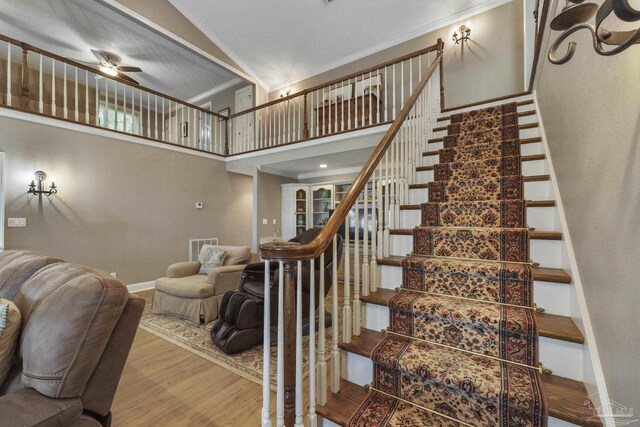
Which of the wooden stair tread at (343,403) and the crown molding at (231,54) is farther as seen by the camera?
the crown molding at (231,54)

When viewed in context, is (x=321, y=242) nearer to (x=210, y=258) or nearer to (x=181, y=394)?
(x=181, y=394)

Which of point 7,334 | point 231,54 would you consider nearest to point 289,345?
point 7,334

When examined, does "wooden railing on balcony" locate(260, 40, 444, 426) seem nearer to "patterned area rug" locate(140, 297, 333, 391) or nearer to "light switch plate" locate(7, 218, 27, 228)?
"patterned area rug" locate(140, 297, 333, 391)

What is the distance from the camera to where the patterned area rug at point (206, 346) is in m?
2.09

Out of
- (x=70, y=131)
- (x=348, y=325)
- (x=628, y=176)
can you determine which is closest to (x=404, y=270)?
(x=348, y=325)

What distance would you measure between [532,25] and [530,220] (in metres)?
3.27

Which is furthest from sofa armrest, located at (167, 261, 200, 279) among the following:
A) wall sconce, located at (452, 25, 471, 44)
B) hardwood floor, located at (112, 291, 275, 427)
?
wall sconce, located at (452, 25, 471, 44)

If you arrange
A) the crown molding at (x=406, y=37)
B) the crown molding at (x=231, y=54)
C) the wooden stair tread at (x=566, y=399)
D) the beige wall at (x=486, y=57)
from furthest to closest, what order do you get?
the crown molding at (x=231, y=54) → the crown molding at (x=406, y=37) → the beige wall at (x=486, y=57) → the wooden stair tread at (x=566, y=399)

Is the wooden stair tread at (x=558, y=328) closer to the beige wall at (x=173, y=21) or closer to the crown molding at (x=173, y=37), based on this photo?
the crown molding at (x=173, y=37)

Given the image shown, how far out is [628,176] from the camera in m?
0.85

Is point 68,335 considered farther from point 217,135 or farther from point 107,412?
point 217,135

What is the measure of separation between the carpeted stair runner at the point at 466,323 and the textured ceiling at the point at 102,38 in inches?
231

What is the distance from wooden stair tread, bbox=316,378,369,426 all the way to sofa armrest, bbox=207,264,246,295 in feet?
6.65

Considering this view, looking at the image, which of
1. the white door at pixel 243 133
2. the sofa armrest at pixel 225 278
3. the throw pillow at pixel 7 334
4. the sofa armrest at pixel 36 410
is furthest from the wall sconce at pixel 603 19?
the white door at pixel 243 133
